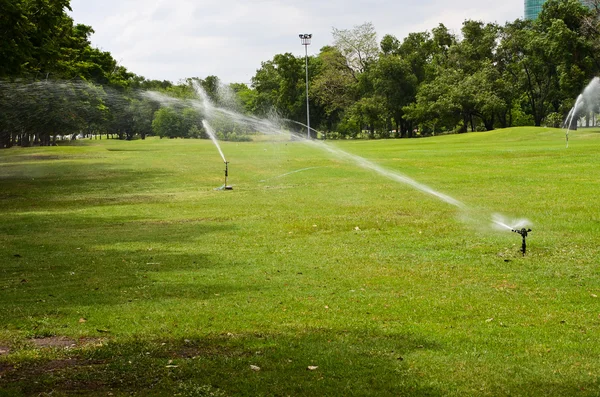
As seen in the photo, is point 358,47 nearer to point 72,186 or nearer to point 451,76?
point 451,76

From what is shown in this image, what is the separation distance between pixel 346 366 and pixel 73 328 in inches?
151

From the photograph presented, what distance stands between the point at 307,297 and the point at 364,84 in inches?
3783

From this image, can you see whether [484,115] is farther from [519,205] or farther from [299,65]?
[519,205]

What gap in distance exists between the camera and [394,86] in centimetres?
10019

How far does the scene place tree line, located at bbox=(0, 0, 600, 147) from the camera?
6003 cm

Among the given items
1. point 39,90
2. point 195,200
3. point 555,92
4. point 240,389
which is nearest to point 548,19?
point 555,92

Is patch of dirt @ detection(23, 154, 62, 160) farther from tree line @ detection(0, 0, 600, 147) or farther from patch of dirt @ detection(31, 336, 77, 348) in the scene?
patch of dirt @ detection(31, 336, 77, 348)

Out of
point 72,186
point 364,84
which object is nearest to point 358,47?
point 364,84

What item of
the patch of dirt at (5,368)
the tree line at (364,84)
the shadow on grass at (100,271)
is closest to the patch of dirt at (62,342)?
the shadow on grass at (100,271)

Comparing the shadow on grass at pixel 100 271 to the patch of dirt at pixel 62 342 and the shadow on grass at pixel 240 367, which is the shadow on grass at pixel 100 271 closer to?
the patch of dirt at pixel 62 342

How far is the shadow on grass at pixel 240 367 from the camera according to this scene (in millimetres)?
Result: 6785

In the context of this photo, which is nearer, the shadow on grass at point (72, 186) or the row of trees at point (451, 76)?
the shadow on grass at point (72, 186)

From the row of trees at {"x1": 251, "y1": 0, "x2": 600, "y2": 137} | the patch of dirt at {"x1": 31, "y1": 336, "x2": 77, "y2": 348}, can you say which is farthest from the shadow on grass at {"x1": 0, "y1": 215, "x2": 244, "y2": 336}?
the row of trees at {"x1": 251, "y1": 0, "x2": 600, "y2": 137}

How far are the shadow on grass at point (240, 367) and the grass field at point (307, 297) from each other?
28 mm
